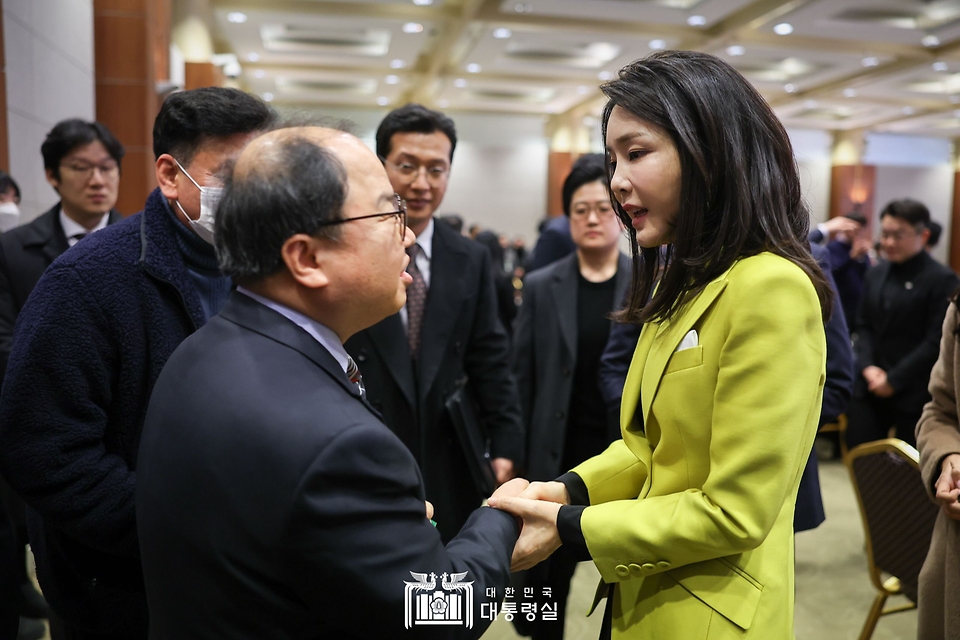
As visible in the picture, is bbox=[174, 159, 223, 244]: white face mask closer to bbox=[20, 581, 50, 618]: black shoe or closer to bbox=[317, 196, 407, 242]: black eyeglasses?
bbox=[317, 196, 407, 242]: black eyeglasses

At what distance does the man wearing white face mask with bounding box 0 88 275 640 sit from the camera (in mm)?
1338

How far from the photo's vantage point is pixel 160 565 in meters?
1.00

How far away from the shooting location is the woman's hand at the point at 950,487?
1.67 meters

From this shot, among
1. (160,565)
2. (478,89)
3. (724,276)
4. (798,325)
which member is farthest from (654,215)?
(478,89)

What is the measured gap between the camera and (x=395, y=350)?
2186mm

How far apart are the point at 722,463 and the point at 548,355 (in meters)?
1.64

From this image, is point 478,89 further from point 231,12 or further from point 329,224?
point 329,224

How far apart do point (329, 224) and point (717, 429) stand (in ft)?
2.07

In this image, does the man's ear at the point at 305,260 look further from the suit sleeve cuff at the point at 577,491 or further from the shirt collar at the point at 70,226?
the shirt collar at the point at 70,226

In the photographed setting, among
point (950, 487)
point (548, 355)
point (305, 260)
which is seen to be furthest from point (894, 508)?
point (305, 260)

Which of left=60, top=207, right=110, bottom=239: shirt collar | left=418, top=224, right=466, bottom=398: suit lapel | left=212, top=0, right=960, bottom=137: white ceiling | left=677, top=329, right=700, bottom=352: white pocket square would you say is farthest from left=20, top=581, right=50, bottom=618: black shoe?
left=212, top=0, right=960, bottom=137: white ceiling

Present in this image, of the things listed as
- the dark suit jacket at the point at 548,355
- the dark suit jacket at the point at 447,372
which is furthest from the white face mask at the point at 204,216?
the dark suit jacket at the point at 548,355

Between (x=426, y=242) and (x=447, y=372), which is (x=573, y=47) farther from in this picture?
(x=447, y=372)

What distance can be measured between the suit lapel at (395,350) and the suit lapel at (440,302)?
50 millimetres
